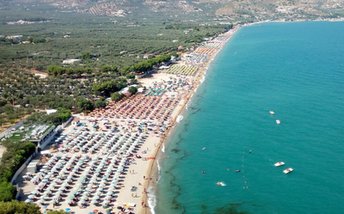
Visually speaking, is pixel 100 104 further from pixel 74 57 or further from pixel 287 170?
pixel 74 57

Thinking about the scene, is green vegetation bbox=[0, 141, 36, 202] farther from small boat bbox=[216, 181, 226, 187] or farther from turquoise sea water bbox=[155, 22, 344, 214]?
small boat bbox=[216, 181, 226, 187]

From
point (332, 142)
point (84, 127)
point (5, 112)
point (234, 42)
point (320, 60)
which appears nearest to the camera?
point (332, 142)

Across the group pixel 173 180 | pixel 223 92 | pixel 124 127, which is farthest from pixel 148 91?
pixel 173 180

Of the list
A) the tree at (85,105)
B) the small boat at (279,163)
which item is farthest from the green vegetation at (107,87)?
the small boat at (279,163)

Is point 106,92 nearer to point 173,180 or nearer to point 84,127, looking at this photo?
point 84,127

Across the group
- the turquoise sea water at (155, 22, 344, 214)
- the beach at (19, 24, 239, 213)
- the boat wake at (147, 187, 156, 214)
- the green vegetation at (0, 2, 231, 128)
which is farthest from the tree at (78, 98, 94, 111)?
the boat wake at (147, 187, 156, 214)

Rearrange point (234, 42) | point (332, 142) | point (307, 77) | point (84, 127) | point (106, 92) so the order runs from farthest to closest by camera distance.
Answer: point (234, 42)
point (307, 77)
point (106, 92)
point (84, 127)
point (332, 142)

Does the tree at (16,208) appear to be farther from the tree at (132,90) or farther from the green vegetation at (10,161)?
the tree at (132,90)
